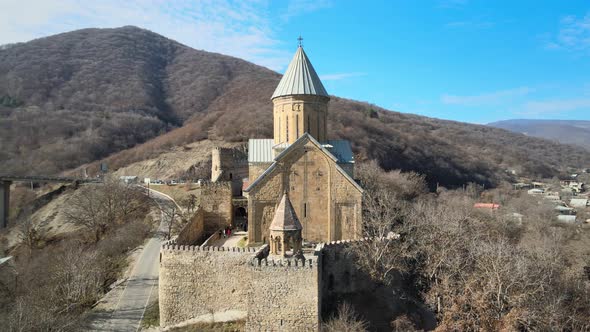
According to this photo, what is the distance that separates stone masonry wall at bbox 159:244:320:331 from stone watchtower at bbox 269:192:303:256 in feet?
2.09

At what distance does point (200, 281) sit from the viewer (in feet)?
47.3

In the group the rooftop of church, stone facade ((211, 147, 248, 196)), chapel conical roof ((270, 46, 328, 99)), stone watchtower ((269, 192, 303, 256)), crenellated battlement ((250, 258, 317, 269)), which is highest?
chapel conical roof ((270, 46, 328, 99))

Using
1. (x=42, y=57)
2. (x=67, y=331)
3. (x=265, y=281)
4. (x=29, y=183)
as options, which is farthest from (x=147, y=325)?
(x=42, y=57)

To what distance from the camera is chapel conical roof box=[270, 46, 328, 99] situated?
19781 mm

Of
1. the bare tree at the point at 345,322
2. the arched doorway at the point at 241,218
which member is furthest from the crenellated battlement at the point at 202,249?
the arched doorway at the point at 241,218

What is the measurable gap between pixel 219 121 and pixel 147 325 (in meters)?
50.7

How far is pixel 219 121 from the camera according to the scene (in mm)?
63906

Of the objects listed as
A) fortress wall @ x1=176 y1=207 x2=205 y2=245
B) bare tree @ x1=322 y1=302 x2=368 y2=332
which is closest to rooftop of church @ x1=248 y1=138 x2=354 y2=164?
fortress wall @ x1=176 y1=207 x2=205 y2=245

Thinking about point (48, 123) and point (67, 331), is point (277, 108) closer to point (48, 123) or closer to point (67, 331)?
point (67, 331)

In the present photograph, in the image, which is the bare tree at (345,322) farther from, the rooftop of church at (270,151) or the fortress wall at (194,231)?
the rooftop of church at (270,151)

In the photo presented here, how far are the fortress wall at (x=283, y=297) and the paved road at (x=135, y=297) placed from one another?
5.14 metres

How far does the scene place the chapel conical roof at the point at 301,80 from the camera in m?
19.8

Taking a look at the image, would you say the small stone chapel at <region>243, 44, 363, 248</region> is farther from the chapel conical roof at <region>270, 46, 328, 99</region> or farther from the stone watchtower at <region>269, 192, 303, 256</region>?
the stone watchtower at <region>269, 192, 303, 256</region>

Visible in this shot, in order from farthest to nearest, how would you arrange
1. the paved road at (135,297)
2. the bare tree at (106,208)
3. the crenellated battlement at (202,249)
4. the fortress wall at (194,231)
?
the bare tree at (106,208), the fortress wall at (194,231), the paved road at (135,297), the crenellated battlement at (202,249)
